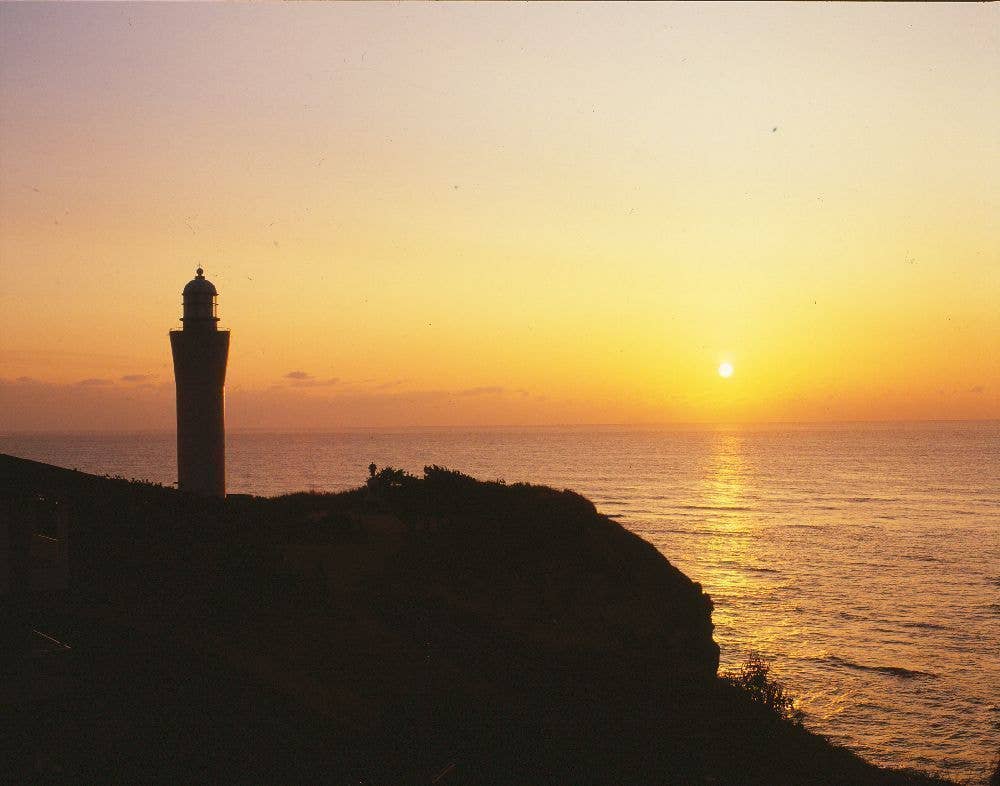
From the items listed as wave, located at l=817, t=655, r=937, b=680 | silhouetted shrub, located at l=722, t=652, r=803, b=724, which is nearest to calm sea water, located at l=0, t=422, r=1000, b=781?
wave, located at l=817, t=655, r=937, b=680

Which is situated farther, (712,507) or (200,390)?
(712,507)

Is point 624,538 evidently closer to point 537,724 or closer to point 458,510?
point 458,510

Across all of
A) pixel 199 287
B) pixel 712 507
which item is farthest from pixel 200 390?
pixel 712 507

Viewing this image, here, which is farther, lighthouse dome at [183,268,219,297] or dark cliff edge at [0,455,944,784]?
lighthouse dome at [183,268,219,297]

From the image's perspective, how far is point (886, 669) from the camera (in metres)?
35.6

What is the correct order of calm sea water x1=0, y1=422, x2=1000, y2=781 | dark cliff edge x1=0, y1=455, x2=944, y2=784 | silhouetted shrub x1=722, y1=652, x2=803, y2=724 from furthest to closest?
calm sea water x1=0, y1=422, x2=1000, y2=781
silhouetted shrub x1=722, y1=652, x2=803, y2=724
dark cliff edge x1=0, y1=455, x2=944, y2=784

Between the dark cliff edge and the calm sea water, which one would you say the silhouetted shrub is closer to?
the dark cliff edge

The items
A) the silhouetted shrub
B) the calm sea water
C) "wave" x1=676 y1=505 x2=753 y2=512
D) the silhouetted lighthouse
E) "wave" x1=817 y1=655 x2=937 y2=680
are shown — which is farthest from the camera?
"wave" x1=676 y1=505 x2=753 y2=512

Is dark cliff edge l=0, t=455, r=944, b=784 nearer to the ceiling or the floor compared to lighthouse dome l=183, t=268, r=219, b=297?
nearer to the floor

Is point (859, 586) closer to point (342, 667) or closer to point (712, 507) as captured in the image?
point (342, 667)

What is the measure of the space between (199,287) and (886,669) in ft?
112

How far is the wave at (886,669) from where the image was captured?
3453 cm

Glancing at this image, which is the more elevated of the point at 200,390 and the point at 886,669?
the point at 200,390

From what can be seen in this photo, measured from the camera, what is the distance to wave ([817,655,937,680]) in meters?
34.5
